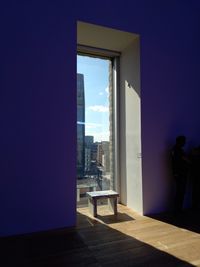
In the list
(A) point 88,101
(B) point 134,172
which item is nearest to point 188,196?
(B) point 134,172

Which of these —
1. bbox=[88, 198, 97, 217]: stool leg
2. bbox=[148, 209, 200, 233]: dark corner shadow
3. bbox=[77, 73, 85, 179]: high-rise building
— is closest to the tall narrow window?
bbox=[77, 73, 85, 179]: high-rise building

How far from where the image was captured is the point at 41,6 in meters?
3.16

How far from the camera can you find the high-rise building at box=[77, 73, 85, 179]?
165 inches

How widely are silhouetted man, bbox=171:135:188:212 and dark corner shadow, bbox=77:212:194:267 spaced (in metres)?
1.33

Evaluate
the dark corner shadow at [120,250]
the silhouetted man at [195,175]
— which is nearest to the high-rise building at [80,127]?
the dark corner shadow at [120,250]

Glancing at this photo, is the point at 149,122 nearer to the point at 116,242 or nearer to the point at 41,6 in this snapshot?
the point at 116,242

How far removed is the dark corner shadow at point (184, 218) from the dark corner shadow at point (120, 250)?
2.76ft

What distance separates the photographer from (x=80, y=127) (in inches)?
165

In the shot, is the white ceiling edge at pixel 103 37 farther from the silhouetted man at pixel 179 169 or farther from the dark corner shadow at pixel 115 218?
the dark corner shadow at pixel 115 218

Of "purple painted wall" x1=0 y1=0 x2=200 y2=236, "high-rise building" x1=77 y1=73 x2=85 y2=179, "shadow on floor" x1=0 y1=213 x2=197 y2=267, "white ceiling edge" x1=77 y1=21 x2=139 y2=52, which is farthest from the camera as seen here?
"high-rise building" x1=77 y1=73 x2=85 y2=179

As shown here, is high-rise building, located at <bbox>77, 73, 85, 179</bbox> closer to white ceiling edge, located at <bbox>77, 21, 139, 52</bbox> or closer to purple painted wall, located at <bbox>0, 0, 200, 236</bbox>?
white ceiling edge, located at <bbox>77, 21, 139, 52</bbox>

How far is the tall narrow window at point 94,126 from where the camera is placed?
421cm

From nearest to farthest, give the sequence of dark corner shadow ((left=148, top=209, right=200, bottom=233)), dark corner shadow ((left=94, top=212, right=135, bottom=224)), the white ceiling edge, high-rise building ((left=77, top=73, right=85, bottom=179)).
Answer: dark corner shadow ((left=148, top=209, right=200, bottom=233)), dark corner shadow ((left=94, top=212, right=135, bottom=224)), the white ceiling edge, high-rise building ((left=77, top=73, right=85, bottom=179))

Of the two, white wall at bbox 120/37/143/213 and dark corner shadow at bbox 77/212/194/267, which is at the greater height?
white wall at bbox 120/37/143/213
